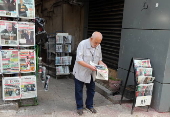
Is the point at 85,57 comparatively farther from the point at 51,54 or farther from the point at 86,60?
the point at 51,54

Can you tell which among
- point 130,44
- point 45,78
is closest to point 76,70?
point 45,78

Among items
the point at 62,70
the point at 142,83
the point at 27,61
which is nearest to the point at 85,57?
the point at 27,61

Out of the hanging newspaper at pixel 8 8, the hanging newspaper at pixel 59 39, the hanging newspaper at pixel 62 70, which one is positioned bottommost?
the hanging newspaper at pixel 62 70

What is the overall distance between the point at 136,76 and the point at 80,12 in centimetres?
499

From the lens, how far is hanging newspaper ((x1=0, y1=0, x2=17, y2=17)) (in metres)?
3.35

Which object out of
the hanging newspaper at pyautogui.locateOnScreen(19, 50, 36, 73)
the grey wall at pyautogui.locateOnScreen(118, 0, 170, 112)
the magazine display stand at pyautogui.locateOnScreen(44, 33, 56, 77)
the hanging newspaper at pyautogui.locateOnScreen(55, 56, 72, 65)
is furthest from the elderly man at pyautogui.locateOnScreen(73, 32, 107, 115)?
the magazine display stand at pyautogui.locateOnScreen(44, 33, 56, 77)

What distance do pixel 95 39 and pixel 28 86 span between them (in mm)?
1880

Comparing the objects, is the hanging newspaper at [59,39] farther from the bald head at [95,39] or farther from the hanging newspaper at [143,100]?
the hanging newspaper at [143,100]

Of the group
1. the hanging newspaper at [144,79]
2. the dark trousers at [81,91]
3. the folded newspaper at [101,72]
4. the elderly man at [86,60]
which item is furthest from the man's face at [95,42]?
the hanging newspaper at [144,79]

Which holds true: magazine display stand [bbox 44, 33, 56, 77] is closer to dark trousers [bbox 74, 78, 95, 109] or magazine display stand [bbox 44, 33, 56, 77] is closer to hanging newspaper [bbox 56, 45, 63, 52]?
hanging newspaper [bbox 56, 45, 63, 52]

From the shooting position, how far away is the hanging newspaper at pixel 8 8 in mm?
3350

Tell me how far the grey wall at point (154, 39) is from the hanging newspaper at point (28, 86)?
2.61 metres

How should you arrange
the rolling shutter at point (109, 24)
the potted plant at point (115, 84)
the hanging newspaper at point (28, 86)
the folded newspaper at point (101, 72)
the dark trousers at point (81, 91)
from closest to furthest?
the folded newspaper at point (101, 72), the dark trousers at point (81, 91), the hanging newspaper at point (28, 86), the potted plant at point (115, 84), the rolling shutter at point (109, 24)

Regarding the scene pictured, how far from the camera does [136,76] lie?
3.72 m
